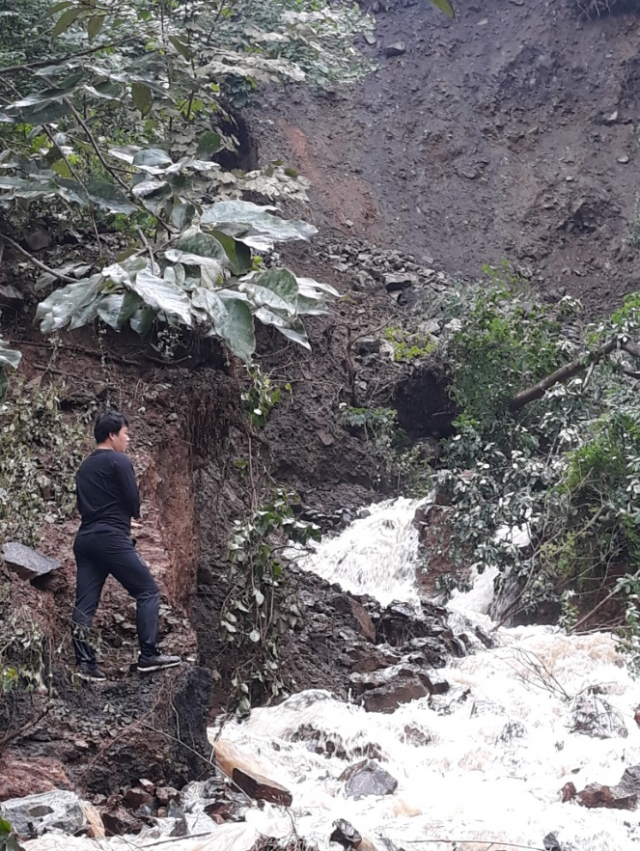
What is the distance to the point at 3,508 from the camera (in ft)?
16.7

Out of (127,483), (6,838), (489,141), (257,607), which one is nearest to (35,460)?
(127,483)

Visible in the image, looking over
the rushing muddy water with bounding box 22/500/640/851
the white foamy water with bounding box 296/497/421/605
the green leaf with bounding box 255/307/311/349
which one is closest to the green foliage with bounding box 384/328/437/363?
the white foamy water with bounding box 296/497/421/605

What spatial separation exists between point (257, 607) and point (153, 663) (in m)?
1.32

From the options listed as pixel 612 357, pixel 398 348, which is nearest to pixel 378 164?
pixel 398 348

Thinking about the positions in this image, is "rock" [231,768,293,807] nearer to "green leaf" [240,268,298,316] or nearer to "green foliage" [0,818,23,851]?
"green foliage" [0,818,23,851]

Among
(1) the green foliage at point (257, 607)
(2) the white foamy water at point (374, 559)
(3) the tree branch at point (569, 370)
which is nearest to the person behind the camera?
(1) the green foliage at point (257, 607)

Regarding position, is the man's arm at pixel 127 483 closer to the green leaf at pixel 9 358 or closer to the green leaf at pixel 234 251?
the green leaf at pixel 234 251

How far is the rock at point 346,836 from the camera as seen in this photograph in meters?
4.09

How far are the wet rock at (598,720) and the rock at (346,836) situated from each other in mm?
2097

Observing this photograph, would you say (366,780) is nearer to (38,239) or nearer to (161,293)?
(161,293)

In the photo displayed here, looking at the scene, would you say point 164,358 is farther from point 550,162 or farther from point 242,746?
point 550,162

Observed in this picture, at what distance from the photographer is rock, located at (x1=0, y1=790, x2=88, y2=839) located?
367 centimetres

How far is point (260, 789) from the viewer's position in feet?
15.1

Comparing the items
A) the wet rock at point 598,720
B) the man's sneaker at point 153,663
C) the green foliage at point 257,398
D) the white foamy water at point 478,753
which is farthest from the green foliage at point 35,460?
the wet rock at point 598,720
